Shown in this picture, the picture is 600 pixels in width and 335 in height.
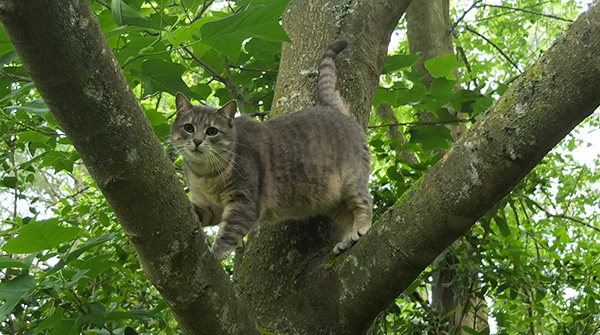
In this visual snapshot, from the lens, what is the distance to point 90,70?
1.58 m

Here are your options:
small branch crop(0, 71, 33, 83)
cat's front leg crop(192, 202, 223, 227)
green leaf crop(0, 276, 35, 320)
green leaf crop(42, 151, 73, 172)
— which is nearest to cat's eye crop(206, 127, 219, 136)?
cat's front leg crop(192, 202, 223, 227)

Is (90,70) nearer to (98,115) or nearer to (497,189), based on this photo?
(98,115)

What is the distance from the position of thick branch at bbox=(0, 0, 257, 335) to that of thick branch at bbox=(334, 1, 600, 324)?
601 millimetres

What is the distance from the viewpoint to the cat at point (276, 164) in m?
3.37

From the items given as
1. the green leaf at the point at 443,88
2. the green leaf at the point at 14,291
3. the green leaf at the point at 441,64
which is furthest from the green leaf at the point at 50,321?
the green leaf at the point at 441,64

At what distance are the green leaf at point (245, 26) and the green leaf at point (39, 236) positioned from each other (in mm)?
788

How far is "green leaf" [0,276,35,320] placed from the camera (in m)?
1.81

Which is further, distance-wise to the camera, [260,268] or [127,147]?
[260,268]

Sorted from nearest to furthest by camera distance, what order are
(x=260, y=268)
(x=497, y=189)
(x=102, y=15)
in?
(x=497, y=189) → (x=102, y=15) → (x=260, y=268)

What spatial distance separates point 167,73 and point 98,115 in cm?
88

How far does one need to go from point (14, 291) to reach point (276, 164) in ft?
6.49

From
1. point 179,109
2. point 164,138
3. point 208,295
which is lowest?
point 208,295

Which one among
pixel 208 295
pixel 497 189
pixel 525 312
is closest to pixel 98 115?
pixel 208 295

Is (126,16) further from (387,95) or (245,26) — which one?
(387,95)
